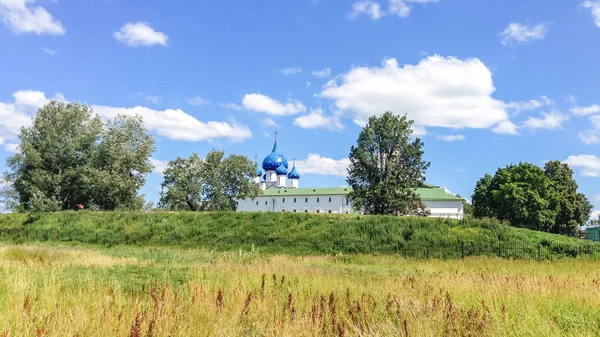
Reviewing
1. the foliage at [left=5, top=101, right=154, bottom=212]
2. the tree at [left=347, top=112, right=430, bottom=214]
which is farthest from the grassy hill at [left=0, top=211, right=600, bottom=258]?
the tree at [left=347, top=112, right=430, bottom=214]

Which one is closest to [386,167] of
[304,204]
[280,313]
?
[280,313]

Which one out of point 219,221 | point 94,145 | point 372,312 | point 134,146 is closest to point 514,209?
point 219,221

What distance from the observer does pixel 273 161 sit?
110 meters

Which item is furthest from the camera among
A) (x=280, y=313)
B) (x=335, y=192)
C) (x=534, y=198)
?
(x=335, y=192)

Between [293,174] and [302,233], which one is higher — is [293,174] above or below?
above

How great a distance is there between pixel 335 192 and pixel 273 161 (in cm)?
2254

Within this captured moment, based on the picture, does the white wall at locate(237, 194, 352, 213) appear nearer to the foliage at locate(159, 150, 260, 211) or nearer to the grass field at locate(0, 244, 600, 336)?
the foliage at locate(159, 150, 260, 211)

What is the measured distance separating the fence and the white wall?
57041 millimetres

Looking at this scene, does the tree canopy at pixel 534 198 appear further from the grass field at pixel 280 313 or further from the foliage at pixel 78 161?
the grass field at pixel 280 313

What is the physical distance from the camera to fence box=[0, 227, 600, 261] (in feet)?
84.2

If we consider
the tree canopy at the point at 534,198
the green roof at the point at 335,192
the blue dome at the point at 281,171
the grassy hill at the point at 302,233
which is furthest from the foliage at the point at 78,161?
the blue dome at the point at 281,171

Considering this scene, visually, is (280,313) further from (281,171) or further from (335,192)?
(281,171)

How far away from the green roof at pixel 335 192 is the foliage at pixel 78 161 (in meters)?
50.3

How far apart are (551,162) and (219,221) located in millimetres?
52268
